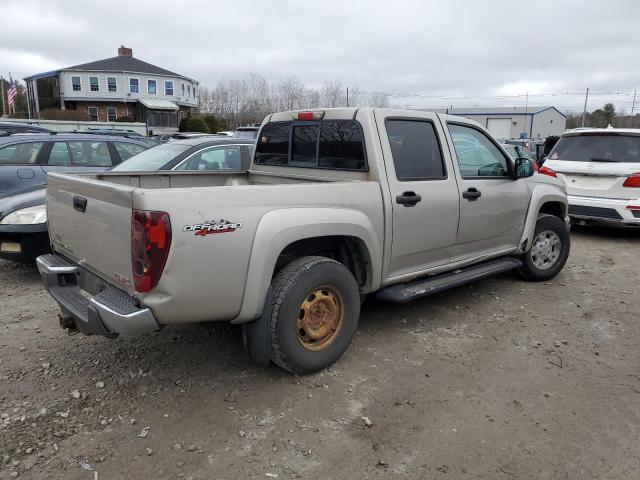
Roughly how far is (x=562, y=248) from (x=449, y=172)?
7.90ft

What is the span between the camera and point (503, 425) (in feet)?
10.5

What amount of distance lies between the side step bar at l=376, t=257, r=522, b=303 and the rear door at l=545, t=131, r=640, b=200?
3.84 metres

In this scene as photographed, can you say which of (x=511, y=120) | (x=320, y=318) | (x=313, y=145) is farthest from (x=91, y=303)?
(x=511, y=120)

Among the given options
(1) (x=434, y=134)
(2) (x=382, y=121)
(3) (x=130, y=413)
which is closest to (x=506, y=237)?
(1) (x=434, y=134)

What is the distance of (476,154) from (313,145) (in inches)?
64.1

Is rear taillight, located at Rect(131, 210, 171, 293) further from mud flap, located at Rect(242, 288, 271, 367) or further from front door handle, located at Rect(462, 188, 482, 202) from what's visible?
front door handle, located at Rect(462, 188, 482, 202)

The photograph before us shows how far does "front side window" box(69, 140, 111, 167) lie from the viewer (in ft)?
25.1

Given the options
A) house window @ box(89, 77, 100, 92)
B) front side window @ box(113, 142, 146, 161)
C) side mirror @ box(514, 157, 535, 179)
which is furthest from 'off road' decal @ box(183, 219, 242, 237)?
house window @ box(89, 77, 100, 92)

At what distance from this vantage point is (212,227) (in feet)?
9.75

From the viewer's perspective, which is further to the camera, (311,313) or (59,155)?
(59,155)

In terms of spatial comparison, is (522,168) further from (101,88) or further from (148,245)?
(101,88)

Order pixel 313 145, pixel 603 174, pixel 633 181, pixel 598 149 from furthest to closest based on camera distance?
pixel 598 149 → pixel 603 174 → pixel 633 181 → pixel 313 145

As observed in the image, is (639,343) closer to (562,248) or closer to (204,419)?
(562,248)

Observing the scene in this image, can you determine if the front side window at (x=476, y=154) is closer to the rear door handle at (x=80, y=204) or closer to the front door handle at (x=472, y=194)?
the front door handle at (x=472, y=194)
